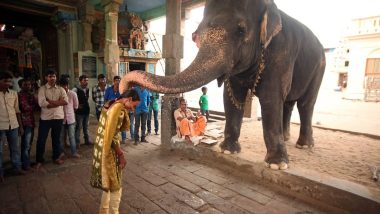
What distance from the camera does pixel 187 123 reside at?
17.6ft

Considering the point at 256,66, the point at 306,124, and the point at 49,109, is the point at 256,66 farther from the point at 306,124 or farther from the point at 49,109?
the point at 49,109

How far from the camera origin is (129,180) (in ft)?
12.6

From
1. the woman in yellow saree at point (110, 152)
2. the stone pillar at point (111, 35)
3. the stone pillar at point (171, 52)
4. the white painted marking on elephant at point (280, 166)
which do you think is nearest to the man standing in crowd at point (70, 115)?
the stone pillar at point (171, 52)

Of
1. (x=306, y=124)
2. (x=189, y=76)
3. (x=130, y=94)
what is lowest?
(x=306, y=124)

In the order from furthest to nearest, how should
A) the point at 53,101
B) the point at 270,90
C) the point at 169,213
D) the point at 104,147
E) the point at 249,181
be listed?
1. the point at 53,101
2. the point at 249,181
3. the point at 270,90
4. the point at 169,213
5. the point at 104,147

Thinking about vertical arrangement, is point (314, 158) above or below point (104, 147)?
below

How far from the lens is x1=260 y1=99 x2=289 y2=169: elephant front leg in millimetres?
3531

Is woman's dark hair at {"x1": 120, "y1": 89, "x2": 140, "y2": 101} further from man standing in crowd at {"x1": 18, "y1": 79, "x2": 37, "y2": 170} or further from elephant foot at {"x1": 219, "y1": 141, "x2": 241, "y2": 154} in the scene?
man standing in crowd at {"x1": 18, "y1": 79, "x2": 37, "y2": 170}

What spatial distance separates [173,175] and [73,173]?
5.78 feet

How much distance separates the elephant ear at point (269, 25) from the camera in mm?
3138

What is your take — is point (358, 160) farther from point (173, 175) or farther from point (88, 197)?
point (88, 197)

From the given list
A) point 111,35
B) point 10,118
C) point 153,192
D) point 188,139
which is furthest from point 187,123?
point 111,35

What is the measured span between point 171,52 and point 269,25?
9.32 ft

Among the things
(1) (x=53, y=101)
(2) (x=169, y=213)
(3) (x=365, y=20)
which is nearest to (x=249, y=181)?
(2) (x=169, y=213)
